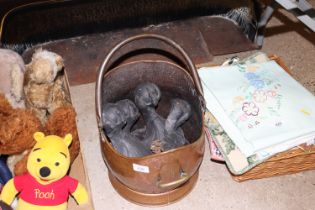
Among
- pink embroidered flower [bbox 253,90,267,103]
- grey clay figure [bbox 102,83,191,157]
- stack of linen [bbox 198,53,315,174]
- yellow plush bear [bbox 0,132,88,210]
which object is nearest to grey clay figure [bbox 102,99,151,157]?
grey clay figure [bbox 102,83,191,157]

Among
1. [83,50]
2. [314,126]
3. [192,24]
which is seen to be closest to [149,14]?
[192,24]

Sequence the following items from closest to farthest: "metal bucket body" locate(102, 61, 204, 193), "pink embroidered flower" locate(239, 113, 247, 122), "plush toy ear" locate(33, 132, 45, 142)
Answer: "metal bucket body" locate(102, 61, 204, 193) → "plush toy ear" locate(33, 132, 45, 142) → "pink embroidered flower" locate(239, 113, 247, 122)

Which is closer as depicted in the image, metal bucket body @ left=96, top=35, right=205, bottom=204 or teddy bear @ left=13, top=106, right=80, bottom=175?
metal bucket body @ left=96, top=35, right=205, bottom=204

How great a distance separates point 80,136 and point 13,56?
287 millimetres

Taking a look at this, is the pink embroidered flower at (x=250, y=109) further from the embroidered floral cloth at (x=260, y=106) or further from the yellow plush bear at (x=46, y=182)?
the yellow plush bear at (x=46, y=182)

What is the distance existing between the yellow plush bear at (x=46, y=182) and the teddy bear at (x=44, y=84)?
136mm

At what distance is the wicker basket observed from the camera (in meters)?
0.99

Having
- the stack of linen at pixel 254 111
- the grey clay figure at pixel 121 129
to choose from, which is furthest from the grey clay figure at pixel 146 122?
the stack of linen at pixel 254 111

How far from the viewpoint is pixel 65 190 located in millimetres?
955

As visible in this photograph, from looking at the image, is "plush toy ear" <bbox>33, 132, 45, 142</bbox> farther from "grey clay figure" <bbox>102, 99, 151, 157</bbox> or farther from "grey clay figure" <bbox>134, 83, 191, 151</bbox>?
"grey clay figure" <bbox>134, 83, 191, 151</bbox>

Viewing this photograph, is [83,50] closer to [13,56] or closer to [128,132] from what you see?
[13,56]

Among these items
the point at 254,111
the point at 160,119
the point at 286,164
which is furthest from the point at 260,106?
the point at 160,119

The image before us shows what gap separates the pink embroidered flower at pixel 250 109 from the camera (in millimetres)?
1070

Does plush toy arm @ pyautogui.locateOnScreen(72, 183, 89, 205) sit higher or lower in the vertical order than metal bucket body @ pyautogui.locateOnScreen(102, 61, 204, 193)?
lower
